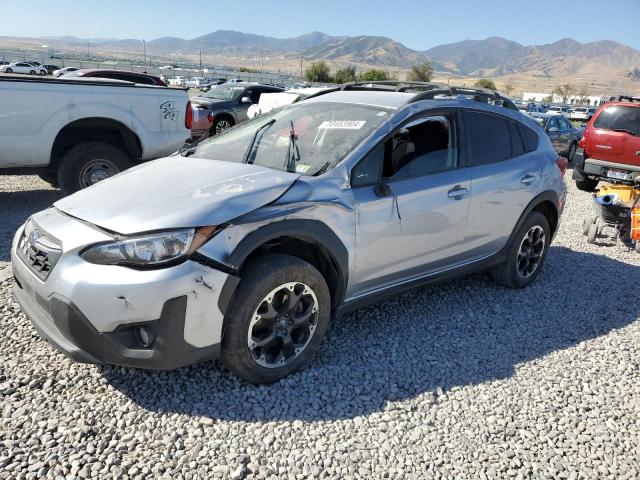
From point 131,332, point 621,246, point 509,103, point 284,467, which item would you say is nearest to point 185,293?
point 131,332

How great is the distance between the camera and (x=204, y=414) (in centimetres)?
280

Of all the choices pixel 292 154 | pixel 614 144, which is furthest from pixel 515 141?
pixel 614 144

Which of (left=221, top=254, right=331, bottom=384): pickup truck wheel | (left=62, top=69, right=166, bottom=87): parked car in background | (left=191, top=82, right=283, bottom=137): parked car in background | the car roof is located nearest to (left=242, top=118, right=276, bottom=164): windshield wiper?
the car roof

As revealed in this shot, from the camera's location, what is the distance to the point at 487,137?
14.0 feet

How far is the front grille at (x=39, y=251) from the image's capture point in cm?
274

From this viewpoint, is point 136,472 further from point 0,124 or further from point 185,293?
point 0,124

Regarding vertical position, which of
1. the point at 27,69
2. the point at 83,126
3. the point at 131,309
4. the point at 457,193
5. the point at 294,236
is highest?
the point at 27,69

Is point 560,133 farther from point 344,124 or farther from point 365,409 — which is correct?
point 365,409

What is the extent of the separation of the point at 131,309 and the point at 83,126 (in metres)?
4.69

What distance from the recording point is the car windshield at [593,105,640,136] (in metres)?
9.32

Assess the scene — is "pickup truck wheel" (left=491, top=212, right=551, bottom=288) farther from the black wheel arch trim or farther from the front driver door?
the black wheel arch trim

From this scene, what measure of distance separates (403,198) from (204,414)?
1819 millimetres

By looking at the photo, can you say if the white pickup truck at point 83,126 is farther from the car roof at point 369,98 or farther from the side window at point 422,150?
the side window at point 422,150

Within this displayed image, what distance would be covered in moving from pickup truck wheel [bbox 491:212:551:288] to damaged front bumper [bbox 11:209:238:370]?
2.88 meters
